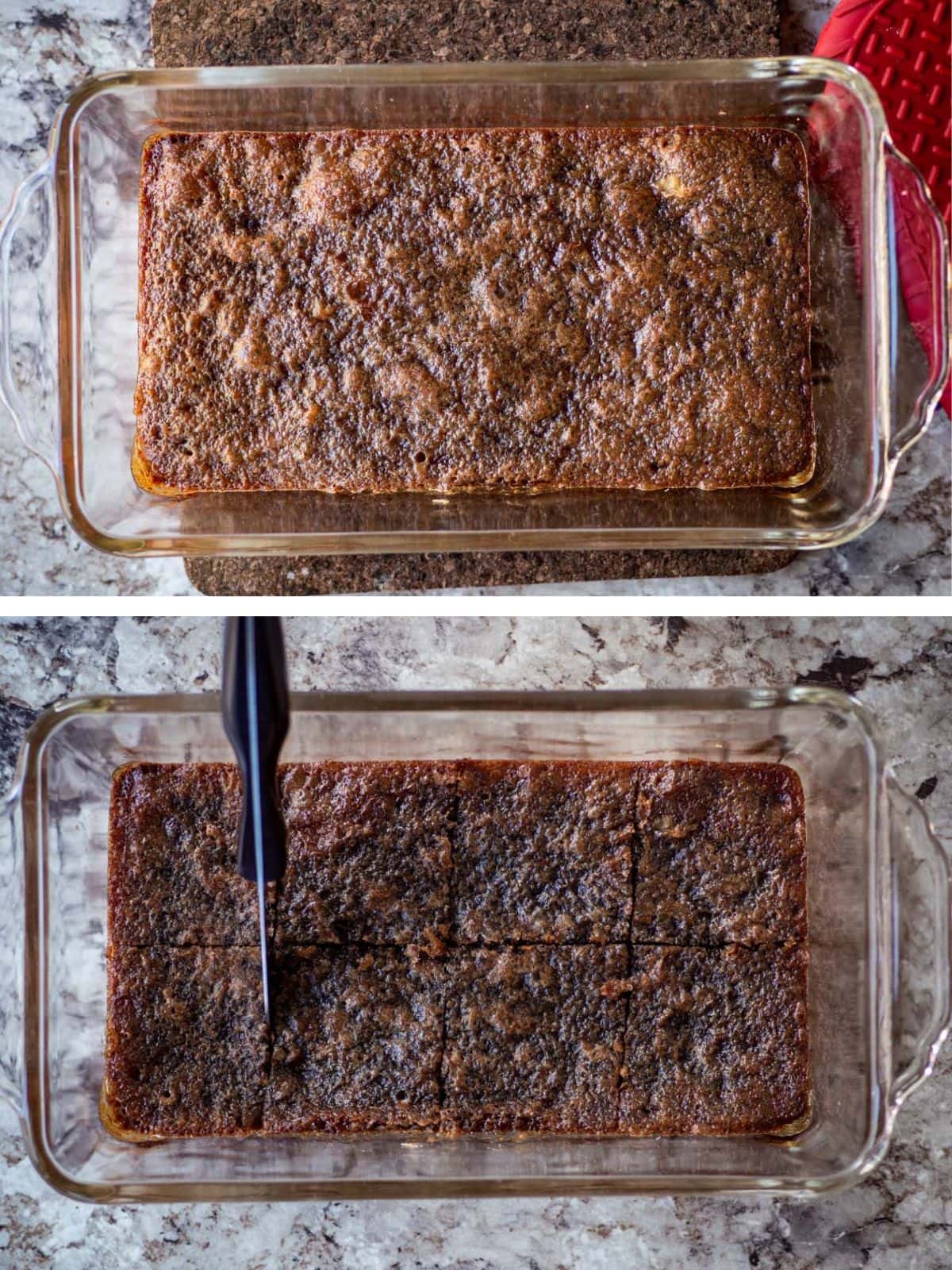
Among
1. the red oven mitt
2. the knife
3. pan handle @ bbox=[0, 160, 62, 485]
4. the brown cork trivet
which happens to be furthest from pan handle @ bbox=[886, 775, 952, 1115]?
pan handle @ bbox=[0, 160, 62, 485]

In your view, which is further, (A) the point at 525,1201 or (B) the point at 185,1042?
(A) the point at 525,1201

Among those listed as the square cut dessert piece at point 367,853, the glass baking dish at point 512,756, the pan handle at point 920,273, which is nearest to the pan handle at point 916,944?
the glass baking dish at point 512,756

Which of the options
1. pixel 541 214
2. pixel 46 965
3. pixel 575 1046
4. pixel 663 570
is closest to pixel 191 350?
pixel 541 214

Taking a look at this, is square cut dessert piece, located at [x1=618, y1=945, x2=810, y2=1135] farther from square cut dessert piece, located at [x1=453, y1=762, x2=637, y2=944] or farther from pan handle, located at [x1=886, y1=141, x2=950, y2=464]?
pan handle, located at [x1=886, y1=141, x2=950, y2=464]

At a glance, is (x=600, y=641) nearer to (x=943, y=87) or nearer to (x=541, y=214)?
(x=541, y=214)

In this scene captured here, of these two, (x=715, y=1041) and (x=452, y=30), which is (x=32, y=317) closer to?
(x=452, y=30)

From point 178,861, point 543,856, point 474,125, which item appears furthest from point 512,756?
point 474,125

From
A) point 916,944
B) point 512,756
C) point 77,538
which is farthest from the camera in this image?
point 77,538
